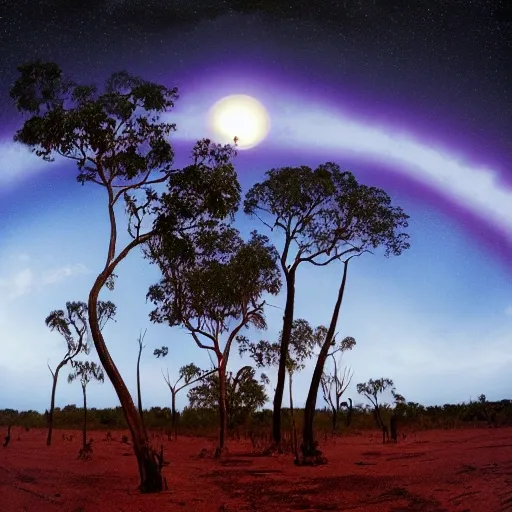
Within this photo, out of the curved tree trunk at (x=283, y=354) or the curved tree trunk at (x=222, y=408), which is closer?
the curved tree trunk at (x=283, y=354)

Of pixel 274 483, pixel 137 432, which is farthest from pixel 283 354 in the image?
pixel 137 432

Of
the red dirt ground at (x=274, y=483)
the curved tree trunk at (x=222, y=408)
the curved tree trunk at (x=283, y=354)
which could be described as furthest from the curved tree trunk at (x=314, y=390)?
the curved tree trunk at (x=222, y=408)

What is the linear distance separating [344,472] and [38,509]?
35.4 feet

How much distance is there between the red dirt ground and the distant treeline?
1791 cm

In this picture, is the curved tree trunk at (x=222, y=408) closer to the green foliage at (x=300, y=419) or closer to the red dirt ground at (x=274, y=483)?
the red dirt ground at (x=274, y=483)

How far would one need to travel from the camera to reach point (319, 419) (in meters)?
52.2

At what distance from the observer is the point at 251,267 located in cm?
2970

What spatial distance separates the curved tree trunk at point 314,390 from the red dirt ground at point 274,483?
1071 mm

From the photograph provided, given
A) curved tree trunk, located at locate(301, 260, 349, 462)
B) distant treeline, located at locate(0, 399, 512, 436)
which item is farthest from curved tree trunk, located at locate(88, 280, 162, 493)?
distant treeline, located at locate(0, 399, 512, 436)

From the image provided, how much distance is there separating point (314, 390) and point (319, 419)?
1209 inches

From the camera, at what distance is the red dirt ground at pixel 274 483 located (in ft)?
42.1

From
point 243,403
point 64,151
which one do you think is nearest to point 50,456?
point 64,151

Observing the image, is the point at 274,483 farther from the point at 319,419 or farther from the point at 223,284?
the point at 319,419

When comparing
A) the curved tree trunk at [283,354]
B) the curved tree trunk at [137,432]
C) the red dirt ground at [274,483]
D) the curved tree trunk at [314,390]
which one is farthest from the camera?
the curved tree trunk at [283,354]
